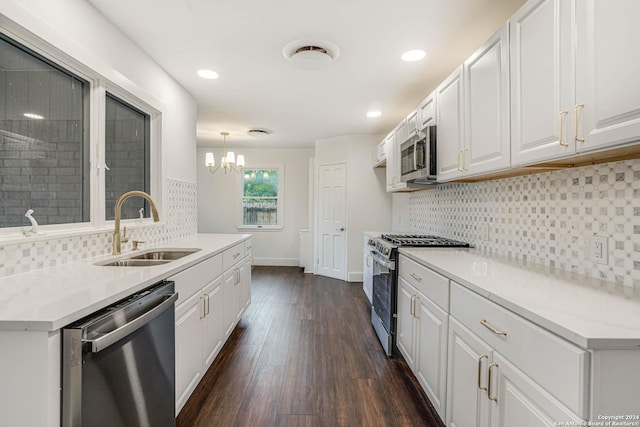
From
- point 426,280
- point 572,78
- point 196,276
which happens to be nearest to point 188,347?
point 196,276

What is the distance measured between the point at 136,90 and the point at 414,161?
2261 millimetres

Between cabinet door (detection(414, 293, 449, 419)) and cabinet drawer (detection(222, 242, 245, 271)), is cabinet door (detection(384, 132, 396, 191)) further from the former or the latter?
cabinet door (detection(414, 293, 449, 419))

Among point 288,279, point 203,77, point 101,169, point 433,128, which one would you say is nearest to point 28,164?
point 101,169

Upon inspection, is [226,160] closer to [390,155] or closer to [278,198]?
[278,198]

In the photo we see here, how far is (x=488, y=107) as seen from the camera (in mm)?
1746

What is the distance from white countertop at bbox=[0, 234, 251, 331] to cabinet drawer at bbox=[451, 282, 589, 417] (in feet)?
4.68

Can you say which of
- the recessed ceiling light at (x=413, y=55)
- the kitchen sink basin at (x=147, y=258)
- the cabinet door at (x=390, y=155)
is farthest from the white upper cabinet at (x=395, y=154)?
the kitchen sink basin at (x=147, y=258)

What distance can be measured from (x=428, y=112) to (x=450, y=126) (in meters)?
0.47

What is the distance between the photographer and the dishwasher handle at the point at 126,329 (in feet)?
3.22

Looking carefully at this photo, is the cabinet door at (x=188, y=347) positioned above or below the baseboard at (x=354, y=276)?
above

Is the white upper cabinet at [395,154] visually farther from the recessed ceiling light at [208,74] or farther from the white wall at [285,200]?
the white wall at [285,200]

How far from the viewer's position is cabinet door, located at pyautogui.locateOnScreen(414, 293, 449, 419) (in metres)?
1.65

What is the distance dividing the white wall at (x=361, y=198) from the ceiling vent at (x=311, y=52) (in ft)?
8.79

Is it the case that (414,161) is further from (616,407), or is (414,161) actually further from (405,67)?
(616,407)
